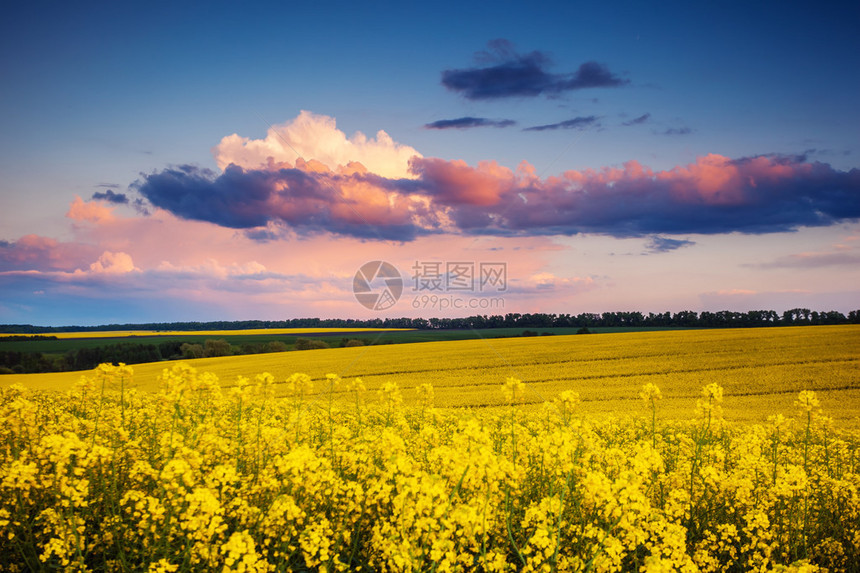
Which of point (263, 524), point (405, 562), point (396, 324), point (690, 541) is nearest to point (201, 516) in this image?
point (263, 524)

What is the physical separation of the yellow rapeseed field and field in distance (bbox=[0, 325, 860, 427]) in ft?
28.1

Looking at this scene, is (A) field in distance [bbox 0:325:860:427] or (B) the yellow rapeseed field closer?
(B) the yellow rapeseed field

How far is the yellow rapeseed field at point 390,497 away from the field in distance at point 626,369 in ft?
28.1

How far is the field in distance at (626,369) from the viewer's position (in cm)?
1753

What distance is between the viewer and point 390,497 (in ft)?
14.8

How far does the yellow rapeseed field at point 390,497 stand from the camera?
3.60 m

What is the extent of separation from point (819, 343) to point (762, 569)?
29118 millimetres

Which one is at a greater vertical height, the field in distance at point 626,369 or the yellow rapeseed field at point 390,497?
the yellow rapeseed field at point 390,497

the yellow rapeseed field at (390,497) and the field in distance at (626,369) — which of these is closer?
the yellow rapeseed field at (390,497)

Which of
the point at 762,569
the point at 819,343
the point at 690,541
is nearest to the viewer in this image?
the point at 762,569

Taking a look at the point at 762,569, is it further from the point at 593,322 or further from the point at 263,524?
the point at 593,322

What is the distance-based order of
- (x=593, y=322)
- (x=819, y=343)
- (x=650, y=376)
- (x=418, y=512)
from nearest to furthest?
1. (x=418, y=512)
2. (x=650, y=376)
3. (x=819, y=343)
4. (x=593, y=322)

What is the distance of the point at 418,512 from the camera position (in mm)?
3426

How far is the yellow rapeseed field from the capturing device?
3.60 m
